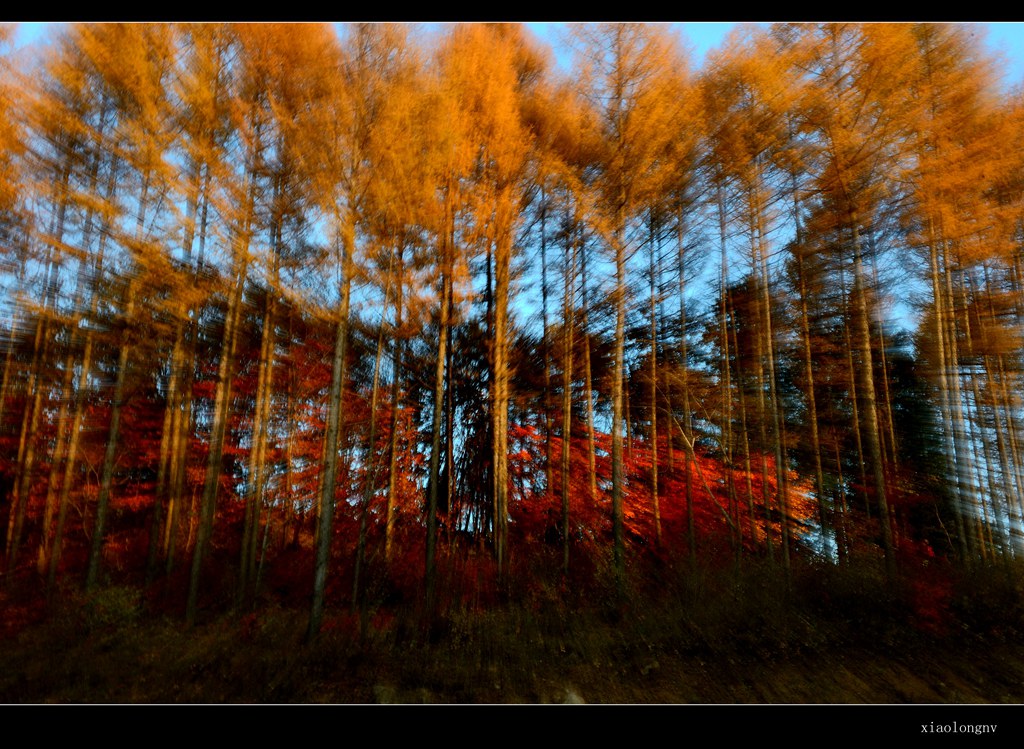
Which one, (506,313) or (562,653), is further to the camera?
(506,313)

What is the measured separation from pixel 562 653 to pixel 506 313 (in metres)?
5.40

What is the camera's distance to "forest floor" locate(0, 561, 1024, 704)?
13.8 ft

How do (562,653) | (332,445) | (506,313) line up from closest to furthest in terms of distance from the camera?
(562,653), (332,445), (506,313)

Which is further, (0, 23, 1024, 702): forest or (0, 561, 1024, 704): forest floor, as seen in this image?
(0, 23, 1024, 702): forest

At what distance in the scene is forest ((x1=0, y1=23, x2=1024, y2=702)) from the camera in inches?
238

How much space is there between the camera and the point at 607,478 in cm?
1056

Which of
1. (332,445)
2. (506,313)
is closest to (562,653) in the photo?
(332,445)

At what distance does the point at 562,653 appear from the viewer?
509 centimetres

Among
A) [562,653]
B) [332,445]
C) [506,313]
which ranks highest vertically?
[506,313]

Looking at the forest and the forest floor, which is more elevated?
the forest

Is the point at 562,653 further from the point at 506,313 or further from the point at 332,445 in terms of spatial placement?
the point at 506,313

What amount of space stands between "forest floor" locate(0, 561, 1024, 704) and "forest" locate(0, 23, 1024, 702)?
0.18 m

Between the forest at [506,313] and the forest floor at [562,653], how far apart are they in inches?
7.2

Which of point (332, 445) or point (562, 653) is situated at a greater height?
point (332, 445)
